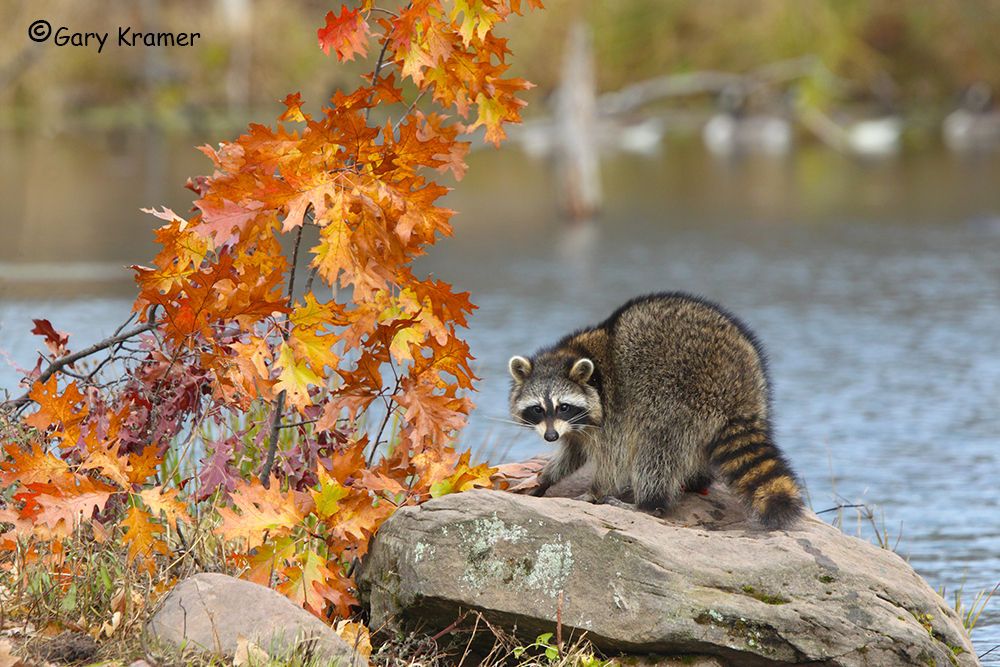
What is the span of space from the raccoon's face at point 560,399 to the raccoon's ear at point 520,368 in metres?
0.08

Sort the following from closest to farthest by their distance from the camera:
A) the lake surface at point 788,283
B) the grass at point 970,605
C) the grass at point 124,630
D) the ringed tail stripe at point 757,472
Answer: the grass at point 124,630 → the ringed tail stripe at point 757,472 → the grass at point 970,605 → the lake surface at point 788,283

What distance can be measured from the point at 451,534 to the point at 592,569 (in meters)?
0.57

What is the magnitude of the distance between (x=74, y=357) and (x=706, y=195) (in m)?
25.1

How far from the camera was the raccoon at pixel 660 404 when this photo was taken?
245 inches

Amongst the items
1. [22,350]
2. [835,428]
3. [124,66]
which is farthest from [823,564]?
[124,66]

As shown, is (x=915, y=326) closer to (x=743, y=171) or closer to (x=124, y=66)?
(x=743, y=171)

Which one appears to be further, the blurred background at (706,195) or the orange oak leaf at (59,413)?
the blurred background at (706,195)

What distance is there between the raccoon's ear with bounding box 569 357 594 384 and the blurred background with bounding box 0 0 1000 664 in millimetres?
2039

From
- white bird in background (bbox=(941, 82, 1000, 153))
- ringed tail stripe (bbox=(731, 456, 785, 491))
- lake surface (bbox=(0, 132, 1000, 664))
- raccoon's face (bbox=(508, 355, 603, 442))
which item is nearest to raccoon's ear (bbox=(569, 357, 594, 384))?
raccoon's face (bbox=(508, 355, 603, 442))

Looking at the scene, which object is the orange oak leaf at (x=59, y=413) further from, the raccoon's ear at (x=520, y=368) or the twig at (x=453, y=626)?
the raccoon's ear at (x=520, y=368)

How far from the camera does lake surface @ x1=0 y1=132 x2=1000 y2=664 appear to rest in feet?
34.2

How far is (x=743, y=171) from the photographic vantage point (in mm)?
36812

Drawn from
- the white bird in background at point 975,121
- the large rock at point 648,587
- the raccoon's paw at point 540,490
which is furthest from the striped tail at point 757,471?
the white bird in background at point 975,121

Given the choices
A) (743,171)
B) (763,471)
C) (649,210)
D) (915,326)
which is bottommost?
(763,471)
